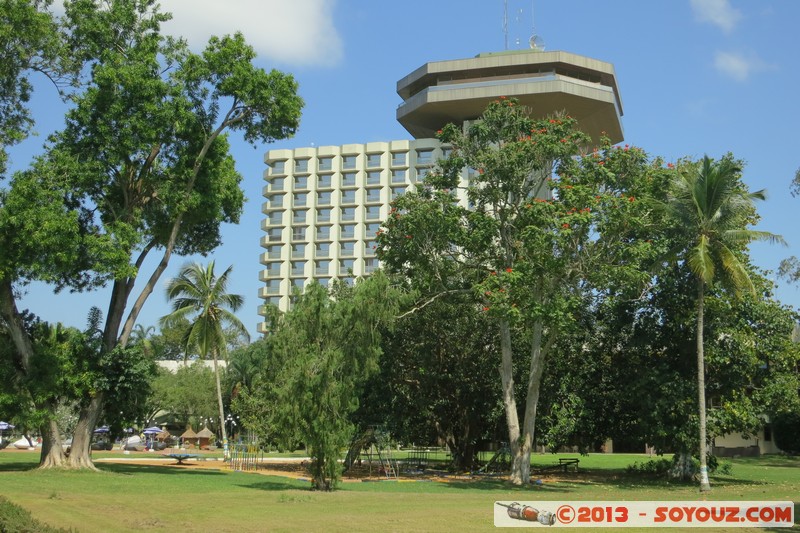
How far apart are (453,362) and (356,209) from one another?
79999mm

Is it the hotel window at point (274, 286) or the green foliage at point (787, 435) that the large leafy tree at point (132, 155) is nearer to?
the green foliage at point (787, 435)

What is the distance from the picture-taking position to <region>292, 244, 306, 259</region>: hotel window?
117 m

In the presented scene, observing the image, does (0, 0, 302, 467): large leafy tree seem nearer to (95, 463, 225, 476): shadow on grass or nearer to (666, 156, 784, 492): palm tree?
(95, 463, 225, 476): shadow on grass

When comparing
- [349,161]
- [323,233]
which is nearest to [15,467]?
[323,233]

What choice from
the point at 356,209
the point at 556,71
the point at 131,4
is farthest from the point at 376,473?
the point at 356,209

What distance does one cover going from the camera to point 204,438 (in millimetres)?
67625

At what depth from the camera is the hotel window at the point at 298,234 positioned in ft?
384

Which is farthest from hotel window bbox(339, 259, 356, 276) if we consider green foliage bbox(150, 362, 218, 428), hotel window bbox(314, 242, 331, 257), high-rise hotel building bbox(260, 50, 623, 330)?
green foliage bbox(150, 362, 218, 428)

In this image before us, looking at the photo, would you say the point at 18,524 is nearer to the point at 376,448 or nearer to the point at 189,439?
the point at 376,448

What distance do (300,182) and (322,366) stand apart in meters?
96.9

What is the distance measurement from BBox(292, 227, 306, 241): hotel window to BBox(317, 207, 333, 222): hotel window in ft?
9.54

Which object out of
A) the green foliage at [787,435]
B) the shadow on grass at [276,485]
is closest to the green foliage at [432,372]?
the shadow on grass at [276,485]

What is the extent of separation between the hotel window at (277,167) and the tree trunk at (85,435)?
293 ft

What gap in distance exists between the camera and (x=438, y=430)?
38.8 meters
